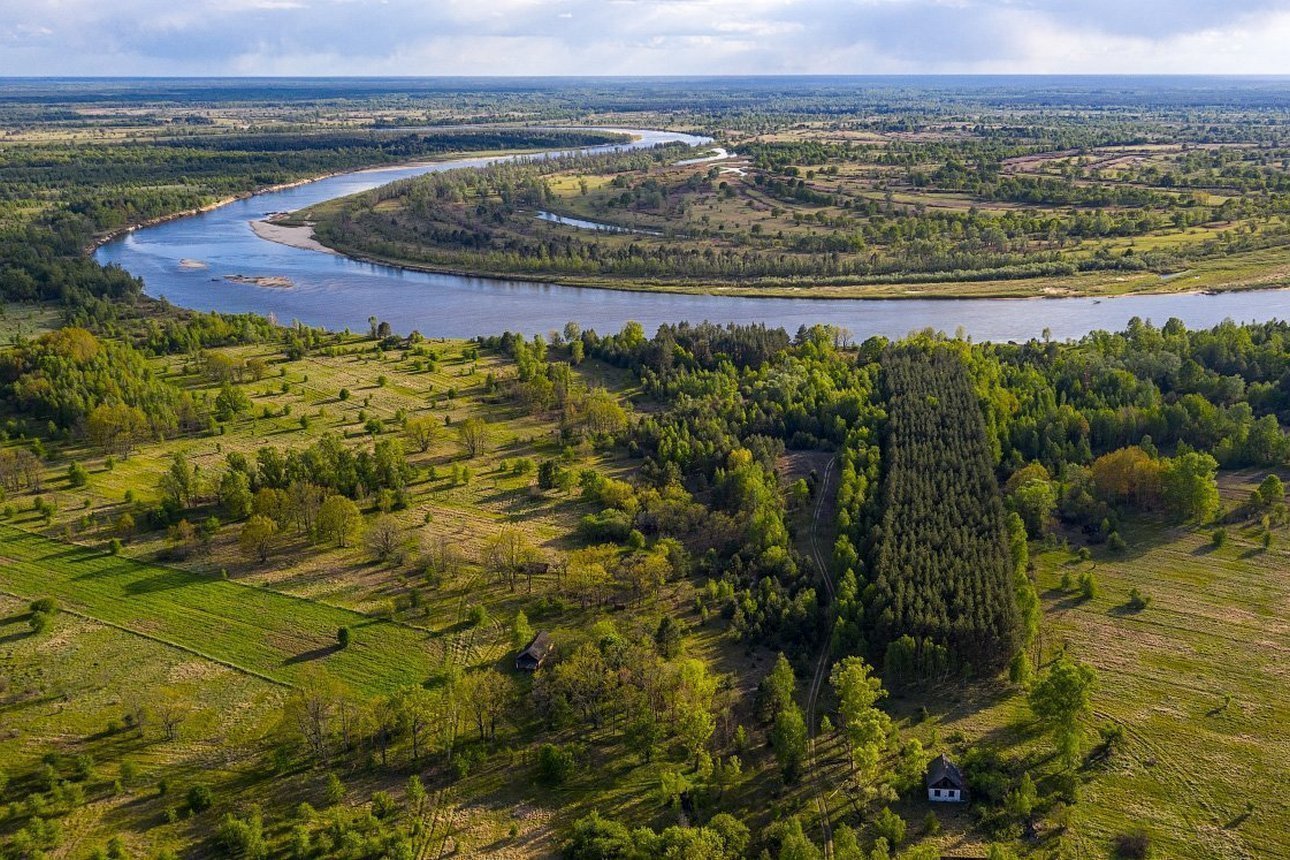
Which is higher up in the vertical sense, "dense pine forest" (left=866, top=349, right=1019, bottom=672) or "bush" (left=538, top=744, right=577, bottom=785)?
"dense pine forest" (left=866, top=349, right=1019, bottom=672)

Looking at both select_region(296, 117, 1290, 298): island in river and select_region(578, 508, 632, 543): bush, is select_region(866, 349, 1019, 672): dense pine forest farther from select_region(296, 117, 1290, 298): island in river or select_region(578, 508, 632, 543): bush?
select_region(296, 117, 1290, 298): island in river

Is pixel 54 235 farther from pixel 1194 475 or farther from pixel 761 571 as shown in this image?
pixel 1194 475

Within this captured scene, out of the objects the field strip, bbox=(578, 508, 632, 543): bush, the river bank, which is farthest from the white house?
the river bank

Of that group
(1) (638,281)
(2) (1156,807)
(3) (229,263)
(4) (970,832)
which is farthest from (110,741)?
(3) (229,263)

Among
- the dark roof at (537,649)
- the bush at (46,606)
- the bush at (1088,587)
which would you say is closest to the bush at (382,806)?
the dark roof at (537,649)

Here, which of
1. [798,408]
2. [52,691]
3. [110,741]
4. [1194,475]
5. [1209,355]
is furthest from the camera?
[1209,355]

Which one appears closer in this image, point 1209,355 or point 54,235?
point 1209,355

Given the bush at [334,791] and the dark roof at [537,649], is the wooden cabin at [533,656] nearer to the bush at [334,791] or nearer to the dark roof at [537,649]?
the dark roof at [537,649]
